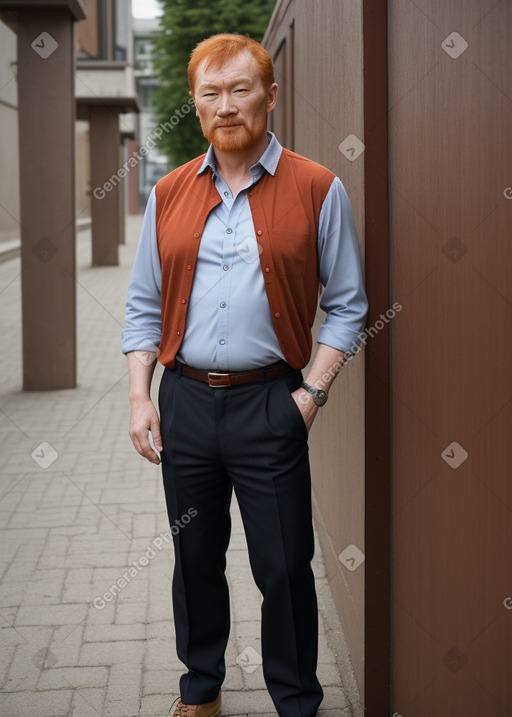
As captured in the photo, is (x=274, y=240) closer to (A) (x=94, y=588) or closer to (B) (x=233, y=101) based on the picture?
(B) (x=233, y=101)

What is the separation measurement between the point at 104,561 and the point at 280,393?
7.72 feet

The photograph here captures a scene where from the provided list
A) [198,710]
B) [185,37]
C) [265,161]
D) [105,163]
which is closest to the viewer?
[265,161]

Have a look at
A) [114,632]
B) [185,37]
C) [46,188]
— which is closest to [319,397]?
[114,632]

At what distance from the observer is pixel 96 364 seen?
11039mm

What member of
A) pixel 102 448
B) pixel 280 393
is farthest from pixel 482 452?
pixel 102 448

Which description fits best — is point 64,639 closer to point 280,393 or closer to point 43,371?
point 280,393

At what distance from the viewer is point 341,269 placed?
3.02 m

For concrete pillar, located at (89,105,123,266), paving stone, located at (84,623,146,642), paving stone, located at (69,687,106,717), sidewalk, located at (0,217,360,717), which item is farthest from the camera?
concrete pillar, located at (89,105,123,266)

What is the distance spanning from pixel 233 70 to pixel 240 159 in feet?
0.87

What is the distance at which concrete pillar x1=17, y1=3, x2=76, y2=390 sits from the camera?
367 inches

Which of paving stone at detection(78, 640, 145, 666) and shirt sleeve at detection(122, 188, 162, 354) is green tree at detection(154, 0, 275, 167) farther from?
shirt sleeve at detection(122, 188, 162, 354)

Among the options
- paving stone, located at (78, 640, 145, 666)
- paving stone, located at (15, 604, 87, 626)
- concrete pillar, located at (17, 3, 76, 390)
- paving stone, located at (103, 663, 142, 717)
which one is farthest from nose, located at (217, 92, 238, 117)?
concrete pillar, located at (17, 3, 76, 390)

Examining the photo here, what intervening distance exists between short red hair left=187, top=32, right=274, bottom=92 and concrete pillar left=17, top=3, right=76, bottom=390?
6572 millimetres

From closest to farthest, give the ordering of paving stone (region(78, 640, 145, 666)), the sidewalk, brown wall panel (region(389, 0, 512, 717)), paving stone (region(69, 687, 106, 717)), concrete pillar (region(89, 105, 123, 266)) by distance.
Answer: brown wall panel (region(389, 0, 512, 717))
paving stone (region(69, 687, 106, 717))
the sidewalk
paving stone (region(78, 640, 145, 666))
concrete pillar (region(89, 105, 123, 266))
